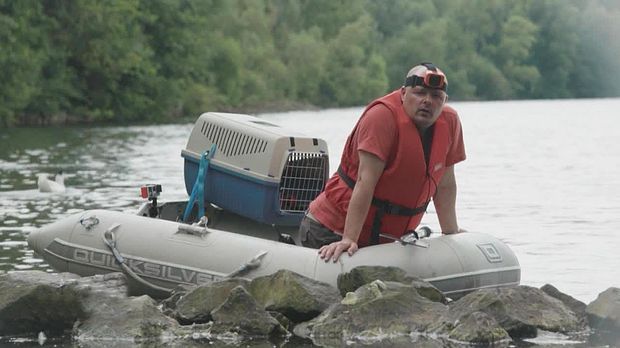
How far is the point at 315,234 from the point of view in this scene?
942 centimetres

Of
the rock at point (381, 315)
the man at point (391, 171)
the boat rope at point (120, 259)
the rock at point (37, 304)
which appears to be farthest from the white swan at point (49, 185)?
the rock at point (381, 315)

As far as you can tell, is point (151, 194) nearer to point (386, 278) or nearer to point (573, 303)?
point (386, 278)

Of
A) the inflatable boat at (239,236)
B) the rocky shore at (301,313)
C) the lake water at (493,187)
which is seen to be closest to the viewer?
the rocky shore at (301,313)

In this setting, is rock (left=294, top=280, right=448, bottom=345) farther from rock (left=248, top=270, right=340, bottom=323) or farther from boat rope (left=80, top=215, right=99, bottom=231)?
boat rope (left=80, top=215, right=99, bottom=231)

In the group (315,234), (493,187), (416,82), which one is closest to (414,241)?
(315,234)

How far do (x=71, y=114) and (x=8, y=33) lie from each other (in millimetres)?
8355

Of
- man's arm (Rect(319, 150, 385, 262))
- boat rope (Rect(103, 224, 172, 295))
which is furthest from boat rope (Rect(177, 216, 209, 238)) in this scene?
man's arm (Rect(319, 150, 385, 262))

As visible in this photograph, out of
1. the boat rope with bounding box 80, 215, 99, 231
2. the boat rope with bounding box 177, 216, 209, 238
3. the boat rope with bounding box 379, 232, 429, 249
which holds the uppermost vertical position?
the boat rope with bounding box 379, 232, 429, 249

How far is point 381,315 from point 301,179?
1.99 meters

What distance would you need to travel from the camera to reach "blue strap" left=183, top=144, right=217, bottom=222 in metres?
10.6

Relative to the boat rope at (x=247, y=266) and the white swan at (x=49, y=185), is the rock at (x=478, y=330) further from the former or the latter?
the white swan at (x=49, y=185)

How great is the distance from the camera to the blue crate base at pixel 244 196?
10.1 m

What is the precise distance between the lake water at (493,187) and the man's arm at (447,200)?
5.01ft

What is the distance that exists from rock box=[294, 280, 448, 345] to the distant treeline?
41.4m
